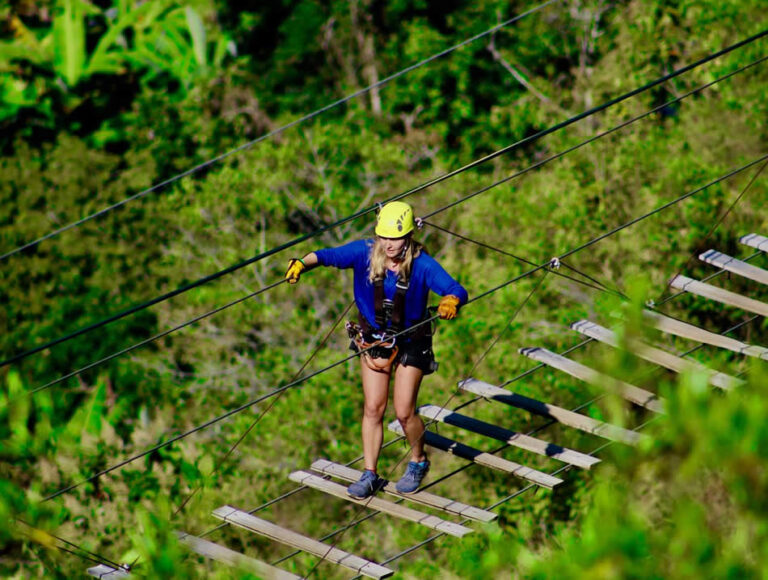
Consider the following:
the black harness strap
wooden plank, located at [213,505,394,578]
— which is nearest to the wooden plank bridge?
wooden plank, located at [213,505,394,578]

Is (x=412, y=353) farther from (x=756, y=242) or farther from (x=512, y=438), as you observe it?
(x=756, y=242)

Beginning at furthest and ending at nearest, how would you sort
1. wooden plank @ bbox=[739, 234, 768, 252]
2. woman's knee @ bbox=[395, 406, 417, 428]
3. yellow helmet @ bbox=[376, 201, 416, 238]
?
1. wooden plank @ bbox=[739, 234, 768, 252]
2. woman's knee @ bbox=[395, 406, 417, 428]
3. yellow helmet @ bbox=[376, 201, 416, 238]

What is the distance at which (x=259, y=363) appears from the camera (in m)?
15.3

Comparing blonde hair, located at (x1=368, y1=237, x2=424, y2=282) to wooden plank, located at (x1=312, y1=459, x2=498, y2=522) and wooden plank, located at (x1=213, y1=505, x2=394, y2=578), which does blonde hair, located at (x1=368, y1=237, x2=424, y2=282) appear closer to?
wooden plank, located at (x1=312, y1=459, x2=498, y2=522)

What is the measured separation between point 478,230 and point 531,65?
831 centimetres

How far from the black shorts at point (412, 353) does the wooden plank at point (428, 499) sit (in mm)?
768

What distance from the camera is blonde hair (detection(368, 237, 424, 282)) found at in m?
6.82

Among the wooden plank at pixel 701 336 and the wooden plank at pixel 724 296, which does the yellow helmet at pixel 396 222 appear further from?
the wooden plank at pixel 724 296

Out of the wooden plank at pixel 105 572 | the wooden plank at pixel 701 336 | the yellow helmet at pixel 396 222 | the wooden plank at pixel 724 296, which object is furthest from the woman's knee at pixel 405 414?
the wooden plank at pixel 724 296

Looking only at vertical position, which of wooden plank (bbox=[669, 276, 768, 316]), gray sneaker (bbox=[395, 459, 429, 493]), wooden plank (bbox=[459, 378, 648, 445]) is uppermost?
wooden plank (bbox=[669, 276, 768, 316])

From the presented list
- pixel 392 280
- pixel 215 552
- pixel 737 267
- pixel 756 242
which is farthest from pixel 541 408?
pixel 215 552

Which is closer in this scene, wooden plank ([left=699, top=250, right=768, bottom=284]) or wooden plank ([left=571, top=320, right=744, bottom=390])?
wooden plank ([left=571, top=320, right=744, bottom=390])

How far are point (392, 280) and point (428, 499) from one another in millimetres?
1358

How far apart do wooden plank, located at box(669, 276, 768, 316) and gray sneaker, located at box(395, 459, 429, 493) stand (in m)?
2.08
